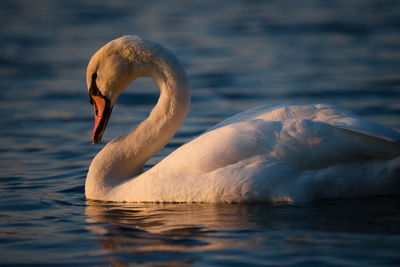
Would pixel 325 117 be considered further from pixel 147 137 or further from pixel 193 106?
pixel 193 106

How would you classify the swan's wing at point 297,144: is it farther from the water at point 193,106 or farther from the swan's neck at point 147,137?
the swan's neck at point 147,137

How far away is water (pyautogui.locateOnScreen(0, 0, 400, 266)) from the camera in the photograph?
19.6 ft

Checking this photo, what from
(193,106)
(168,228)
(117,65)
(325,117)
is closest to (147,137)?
(117,65)

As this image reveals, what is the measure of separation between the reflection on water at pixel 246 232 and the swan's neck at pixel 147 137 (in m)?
0.34

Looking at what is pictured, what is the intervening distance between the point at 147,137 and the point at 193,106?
4.57m

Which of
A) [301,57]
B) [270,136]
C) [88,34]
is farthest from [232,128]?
[88,34]

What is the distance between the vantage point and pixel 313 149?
22.5 feet

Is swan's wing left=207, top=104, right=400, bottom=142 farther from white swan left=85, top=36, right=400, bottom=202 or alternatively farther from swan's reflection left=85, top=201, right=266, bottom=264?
swan's reflection left=85, top=201, right=266, bottom=264

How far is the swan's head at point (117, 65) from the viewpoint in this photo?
762 centimetres

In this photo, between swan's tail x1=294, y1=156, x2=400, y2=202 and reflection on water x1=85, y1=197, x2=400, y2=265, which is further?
swan's tail x1=294, y1=156, x2=400, y2=202

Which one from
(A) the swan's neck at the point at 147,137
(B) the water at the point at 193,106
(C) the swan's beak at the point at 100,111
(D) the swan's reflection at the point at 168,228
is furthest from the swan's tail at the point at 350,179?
(C) the swan's beak at the point at 100,111

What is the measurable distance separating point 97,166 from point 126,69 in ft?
3.20

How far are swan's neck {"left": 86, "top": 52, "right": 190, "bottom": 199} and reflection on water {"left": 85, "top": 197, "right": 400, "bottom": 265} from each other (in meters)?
0.34

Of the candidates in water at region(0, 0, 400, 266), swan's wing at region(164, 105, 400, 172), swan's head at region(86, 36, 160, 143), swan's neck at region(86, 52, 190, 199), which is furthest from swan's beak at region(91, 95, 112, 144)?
swan's wing at region(164, 105, 400, 172)
